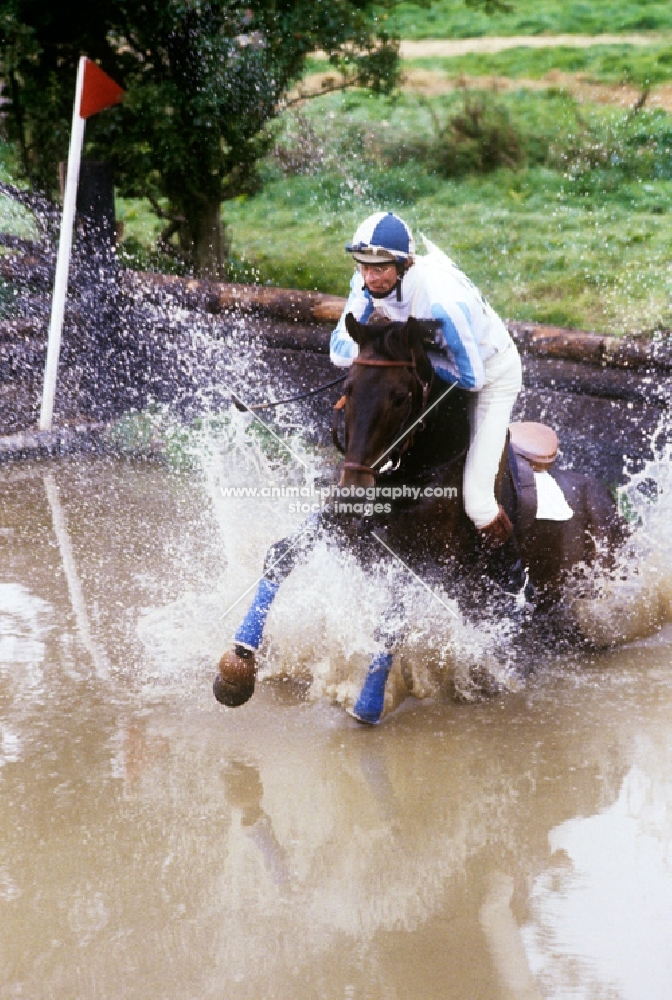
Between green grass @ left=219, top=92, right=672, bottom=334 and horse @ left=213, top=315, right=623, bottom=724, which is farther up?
horse @ left=213, top=315, right=623, bottom=724

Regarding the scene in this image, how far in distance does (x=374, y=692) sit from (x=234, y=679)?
0.54 metres

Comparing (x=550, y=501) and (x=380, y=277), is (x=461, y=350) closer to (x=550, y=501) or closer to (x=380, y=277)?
(x=380, y=277)

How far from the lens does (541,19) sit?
15.8 m

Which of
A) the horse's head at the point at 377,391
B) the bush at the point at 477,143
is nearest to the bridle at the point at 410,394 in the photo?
the horse's head at the point at 377,391

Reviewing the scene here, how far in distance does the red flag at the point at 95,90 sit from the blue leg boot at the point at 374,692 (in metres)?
4.94

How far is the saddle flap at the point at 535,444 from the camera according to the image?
200 inches

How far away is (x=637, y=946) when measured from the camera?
3.25m

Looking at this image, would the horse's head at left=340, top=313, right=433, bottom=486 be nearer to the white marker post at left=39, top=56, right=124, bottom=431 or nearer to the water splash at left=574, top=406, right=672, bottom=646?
the water splash at left=574, top=406, right=672, bottom=646

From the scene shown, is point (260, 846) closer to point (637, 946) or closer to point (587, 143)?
point (637, 946)

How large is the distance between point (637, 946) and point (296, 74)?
350 inches

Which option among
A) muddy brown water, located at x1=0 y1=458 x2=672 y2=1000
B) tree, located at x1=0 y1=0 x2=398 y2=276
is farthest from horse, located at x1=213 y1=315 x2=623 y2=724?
tree, located at x1=0 y1=0 x2=398 y2=276

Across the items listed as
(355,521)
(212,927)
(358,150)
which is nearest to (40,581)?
(355,521)

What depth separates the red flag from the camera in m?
7.98

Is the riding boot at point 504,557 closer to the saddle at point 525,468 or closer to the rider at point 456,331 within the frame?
the rider at point 456,331
